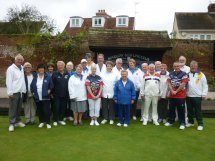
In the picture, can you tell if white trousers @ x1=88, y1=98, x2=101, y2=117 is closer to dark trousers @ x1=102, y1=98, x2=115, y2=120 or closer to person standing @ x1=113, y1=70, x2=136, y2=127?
dark trousers @ x1=102, y1=98, x2=115, y2=120

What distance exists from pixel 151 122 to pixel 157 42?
5447mm

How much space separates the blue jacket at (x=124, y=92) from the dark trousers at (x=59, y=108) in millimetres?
1432

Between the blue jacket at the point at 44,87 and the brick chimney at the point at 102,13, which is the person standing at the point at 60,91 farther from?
the brick chimney at the point at 102,13

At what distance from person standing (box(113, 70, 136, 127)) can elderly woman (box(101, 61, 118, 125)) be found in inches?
7.8

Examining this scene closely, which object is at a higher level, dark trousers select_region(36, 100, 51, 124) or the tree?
the tree

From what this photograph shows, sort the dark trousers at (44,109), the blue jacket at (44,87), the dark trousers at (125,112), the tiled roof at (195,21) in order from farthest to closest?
the tiled roof at (195,21) < the dark trousers at (125,112) < the dark trousers at (44,109) < the blue jacket at (44,87)

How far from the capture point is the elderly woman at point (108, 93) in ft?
27.1

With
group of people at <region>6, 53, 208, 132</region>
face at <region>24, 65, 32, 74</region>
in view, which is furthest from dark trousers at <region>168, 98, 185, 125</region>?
face at <region>24, 65, 32, 74</region>

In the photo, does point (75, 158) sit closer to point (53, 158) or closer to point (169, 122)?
point (53, 158)

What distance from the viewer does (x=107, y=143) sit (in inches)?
255

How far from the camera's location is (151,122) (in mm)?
8578

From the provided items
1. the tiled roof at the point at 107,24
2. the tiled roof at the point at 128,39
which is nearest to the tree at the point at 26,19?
the tiled roof at the point at 107,24

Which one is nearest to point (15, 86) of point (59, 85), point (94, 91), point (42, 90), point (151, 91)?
point (42, 90)

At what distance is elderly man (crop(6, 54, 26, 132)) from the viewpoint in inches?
289
